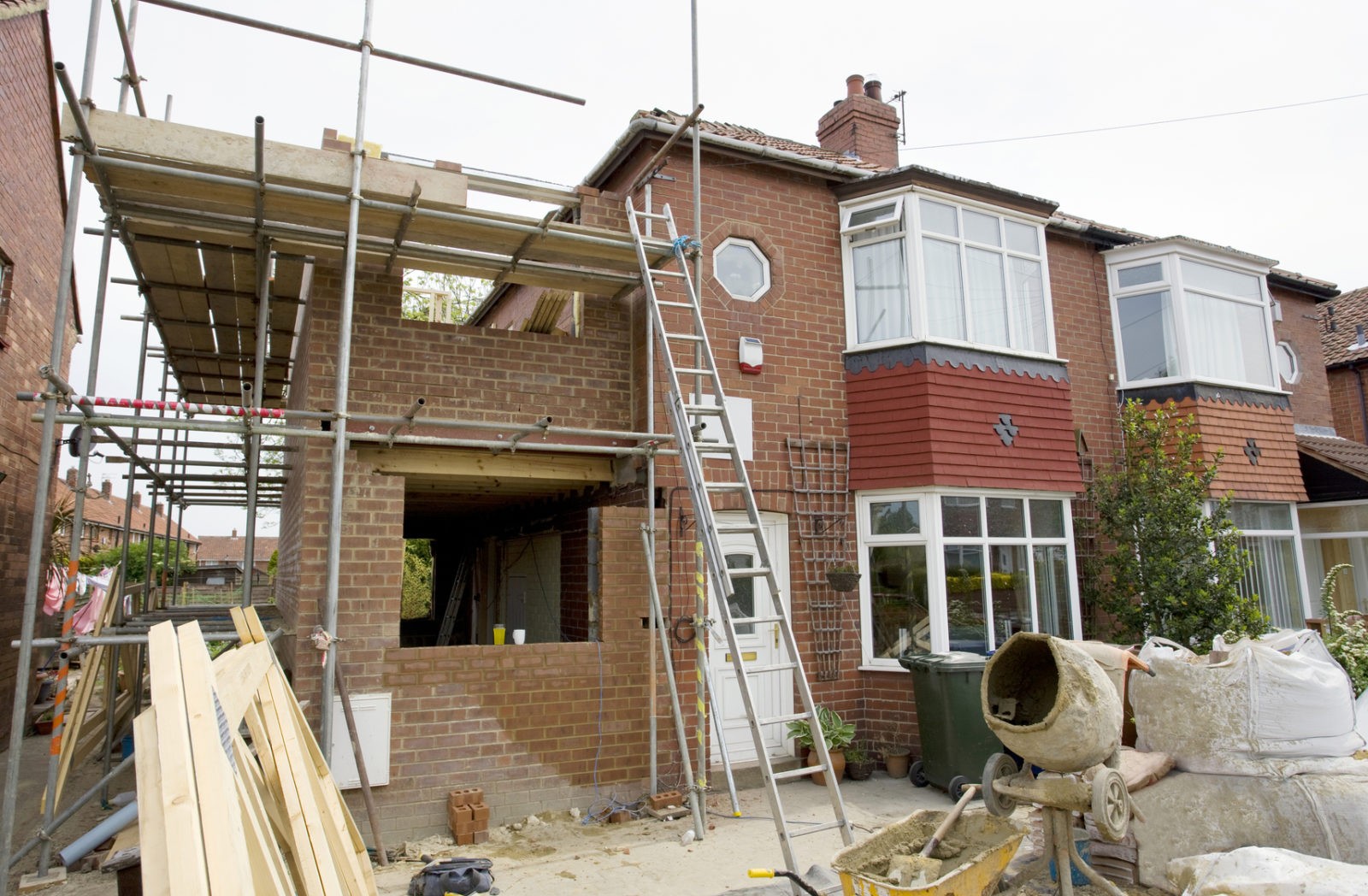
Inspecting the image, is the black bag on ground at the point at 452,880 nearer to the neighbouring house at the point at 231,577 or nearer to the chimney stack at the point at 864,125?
the neighbouring house at the point at 231,577

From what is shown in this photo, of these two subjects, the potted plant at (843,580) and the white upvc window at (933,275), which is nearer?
the potted plant at (843,580)

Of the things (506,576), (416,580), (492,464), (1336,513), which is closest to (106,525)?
(416,580)

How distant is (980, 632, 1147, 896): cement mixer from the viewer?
14.1 ft

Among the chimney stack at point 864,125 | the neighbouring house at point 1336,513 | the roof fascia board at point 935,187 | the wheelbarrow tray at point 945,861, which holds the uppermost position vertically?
the chimney stack at point 864,125

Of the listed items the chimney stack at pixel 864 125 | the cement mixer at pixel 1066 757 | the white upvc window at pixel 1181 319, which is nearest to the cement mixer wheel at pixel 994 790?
the cement mixer at pixel 1066 757

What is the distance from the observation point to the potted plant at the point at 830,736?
776cm

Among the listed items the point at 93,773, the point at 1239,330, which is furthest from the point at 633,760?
the point at 1239,330

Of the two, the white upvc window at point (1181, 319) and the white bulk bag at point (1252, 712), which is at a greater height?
the white upvc window at point (1181, 319)

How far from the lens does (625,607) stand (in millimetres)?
7273

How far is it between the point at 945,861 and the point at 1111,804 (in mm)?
1027

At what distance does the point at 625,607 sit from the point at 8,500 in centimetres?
862

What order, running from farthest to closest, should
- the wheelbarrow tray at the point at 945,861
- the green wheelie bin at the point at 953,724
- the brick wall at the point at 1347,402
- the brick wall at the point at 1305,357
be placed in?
the brick wall at the point at 1347,402, the brick wall at the point at 1305,357, the green wheelie bin at the point at 953,724, the wheelbarrow tray at the point at 945,861

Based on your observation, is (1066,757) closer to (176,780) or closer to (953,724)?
(953,724)

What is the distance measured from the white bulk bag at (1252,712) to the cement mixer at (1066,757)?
103 centimetres
